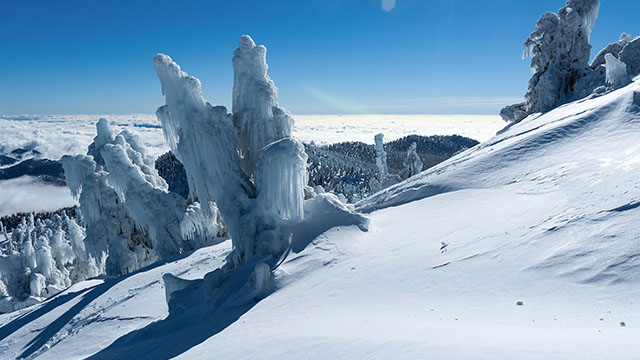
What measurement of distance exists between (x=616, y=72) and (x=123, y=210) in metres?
33.5

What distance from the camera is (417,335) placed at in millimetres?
5309

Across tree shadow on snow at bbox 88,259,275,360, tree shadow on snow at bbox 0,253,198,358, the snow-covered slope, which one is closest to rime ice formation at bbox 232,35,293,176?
the snow-covered slope

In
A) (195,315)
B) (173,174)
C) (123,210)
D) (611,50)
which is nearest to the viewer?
(195,315)

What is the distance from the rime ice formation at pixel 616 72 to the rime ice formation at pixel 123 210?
26.1 m

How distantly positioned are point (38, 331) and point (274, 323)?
1173 centimetres

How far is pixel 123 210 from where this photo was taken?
24.6 metres

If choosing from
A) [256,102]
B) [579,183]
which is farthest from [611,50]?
[256,102]

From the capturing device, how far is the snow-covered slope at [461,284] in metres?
4.95

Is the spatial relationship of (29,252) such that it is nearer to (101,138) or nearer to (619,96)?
(101,138)

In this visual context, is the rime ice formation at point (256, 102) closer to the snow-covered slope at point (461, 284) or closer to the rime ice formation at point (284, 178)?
the rime ice formation at point (284, 178)

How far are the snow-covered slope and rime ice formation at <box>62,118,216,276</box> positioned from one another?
22.3 ft

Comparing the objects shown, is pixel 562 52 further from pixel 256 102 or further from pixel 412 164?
pixel 256 102

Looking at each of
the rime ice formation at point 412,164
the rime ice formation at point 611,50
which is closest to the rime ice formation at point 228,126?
the rime ice formation at point 412,164

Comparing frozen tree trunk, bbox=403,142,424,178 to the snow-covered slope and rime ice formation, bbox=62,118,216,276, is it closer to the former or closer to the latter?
the snow-covered slope
